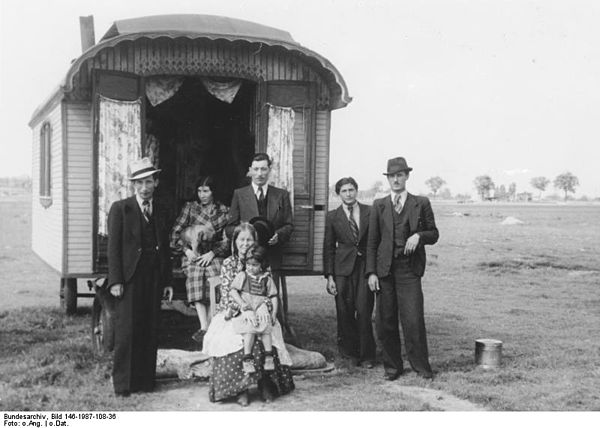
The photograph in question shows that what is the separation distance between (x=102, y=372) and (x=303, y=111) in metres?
3.46

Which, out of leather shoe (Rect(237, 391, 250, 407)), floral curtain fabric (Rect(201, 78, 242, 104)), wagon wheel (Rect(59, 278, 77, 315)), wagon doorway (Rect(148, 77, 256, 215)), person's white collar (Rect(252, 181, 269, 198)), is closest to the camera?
leather shoe (Rect(237, 391, 250, 407))

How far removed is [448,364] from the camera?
7211 millimetres

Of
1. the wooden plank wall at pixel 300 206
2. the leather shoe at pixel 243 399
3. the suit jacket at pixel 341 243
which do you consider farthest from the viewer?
the wooden plank wall at pixel 300 206

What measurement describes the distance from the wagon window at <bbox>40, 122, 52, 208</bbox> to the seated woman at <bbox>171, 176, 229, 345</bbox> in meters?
2.29

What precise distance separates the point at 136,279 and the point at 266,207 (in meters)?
1.68

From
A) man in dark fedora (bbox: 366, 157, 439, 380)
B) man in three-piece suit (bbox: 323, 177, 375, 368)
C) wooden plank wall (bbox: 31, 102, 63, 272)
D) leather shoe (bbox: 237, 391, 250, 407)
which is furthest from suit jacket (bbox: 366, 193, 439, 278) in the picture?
wooden plank wall (bbox: 31, 102, 63, 272)

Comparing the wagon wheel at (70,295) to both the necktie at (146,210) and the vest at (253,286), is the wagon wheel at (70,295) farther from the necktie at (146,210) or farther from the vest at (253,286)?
the vest at (253,286)

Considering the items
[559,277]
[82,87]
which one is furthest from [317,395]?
[559,277]

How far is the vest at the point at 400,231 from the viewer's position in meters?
6.48

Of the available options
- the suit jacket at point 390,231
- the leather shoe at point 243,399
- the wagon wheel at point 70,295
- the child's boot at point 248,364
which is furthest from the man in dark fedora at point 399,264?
the wagon wheel at point 70,295

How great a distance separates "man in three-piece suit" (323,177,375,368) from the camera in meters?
7.19

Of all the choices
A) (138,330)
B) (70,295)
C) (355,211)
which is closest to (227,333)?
(138,330)

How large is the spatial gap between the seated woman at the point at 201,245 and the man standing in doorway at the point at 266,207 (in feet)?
2.00

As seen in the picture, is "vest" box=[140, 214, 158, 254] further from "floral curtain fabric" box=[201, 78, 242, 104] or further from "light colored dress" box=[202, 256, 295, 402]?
"floral curtain fabric" box=[201, 78, 242, 104]
